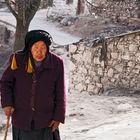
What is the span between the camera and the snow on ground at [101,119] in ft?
A: 21.2

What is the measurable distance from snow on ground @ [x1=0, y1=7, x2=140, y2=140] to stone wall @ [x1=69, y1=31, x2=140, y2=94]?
0.90 m

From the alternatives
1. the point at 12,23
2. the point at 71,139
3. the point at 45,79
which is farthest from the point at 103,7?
the point at 45,79

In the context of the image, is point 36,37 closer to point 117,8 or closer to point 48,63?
point 48,63

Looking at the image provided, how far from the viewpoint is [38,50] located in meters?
4.40

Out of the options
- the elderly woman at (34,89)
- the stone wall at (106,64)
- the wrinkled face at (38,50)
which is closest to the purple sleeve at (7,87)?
the elderly woman at (34,89)

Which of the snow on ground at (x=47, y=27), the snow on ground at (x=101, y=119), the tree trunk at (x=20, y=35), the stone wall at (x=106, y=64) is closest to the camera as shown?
the snow on ground at (x=101, y=119)

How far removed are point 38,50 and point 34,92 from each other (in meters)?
0.39

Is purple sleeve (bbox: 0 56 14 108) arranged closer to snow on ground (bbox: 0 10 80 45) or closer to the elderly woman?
the elderly woman

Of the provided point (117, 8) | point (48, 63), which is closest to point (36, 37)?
point (48, 63)

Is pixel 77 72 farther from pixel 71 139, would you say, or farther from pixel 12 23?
pixel 12 23

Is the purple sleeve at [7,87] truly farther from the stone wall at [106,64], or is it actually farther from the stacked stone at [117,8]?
the stacked stone at [117,8]

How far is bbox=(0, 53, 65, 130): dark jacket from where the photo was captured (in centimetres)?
443

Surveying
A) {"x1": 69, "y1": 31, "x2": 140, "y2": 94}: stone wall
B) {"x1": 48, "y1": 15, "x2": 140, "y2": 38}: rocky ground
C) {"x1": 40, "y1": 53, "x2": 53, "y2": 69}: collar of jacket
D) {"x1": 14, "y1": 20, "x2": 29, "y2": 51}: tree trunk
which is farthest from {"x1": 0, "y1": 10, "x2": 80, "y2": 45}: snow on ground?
{"x1": 40, "y1": 53, "x2": 53, "y2": 69}: collar of jacket

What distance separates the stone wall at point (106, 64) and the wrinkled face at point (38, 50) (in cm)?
593
